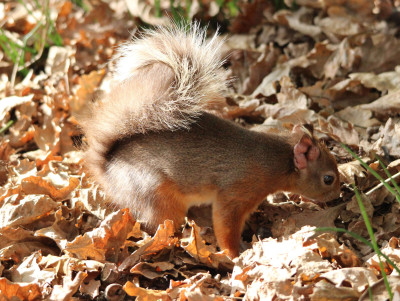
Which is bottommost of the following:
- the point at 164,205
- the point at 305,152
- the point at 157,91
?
the point at 164,205

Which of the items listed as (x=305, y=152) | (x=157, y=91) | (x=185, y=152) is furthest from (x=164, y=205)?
(x=305, y=152)

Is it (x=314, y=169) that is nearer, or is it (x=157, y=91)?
(x=157, y=91)

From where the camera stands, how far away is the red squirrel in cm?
296

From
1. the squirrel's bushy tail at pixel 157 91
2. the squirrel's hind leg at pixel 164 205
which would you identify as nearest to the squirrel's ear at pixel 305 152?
the squirrel's bushy tail at pixel 157 91

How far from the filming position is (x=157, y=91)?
9.84ft

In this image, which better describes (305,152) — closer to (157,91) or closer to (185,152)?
(185,152)

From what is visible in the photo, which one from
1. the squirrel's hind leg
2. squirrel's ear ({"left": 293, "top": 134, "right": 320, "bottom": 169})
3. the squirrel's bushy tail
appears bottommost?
the squirrel's hind leg

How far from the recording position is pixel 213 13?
190 inches

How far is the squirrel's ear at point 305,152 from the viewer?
298cm

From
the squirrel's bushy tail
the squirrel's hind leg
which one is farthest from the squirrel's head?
the squirrel's hind leg

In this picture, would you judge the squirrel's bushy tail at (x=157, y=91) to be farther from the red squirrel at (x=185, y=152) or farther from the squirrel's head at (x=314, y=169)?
the squirrel's head at (x=314, y=169)

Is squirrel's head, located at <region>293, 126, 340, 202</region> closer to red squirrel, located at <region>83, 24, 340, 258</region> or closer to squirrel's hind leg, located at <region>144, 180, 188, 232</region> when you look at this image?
red squirrel, located at <region>83, 24, 340, 258</region>

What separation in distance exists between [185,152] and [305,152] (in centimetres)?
68

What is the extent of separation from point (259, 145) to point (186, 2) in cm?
221
